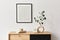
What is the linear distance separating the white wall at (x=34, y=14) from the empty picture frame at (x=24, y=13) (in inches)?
3.3

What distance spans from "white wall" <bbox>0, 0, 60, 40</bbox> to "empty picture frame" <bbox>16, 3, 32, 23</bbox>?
8 centimetres

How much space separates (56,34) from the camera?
3.67 meters

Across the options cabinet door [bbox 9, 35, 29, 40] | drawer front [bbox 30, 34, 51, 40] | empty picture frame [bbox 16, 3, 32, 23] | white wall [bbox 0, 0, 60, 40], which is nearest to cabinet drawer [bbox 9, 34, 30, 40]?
cabinet door [bbox 9, 35, 29, 40]

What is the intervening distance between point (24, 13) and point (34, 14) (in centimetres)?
28

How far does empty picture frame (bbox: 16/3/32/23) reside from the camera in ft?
11.9

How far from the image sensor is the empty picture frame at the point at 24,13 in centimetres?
362

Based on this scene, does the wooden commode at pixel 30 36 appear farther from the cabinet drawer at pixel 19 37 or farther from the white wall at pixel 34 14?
the white wall at pixel 34 14

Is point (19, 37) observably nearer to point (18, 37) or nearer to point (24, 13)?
point (18, 37)

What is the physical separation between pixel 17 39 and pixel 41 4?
115 cm

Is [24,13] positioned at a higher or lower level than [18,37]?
higher

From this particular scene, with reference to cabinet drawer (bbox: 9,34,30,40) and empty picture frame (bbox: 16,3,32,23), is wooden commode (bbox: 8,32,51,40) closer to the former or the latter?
cabinet drawer (bbox: 9,34,30,40)

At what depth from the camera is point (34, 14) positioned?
3656mm

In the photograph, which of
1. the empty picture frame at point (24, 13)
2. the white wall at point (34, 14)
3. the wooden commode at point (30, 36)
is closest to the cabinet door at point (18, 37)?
the wooden commode at point (30, 36)

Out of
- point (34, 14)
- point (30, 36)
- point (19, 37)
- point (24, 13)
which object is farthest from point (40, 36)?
point (24, 13)
